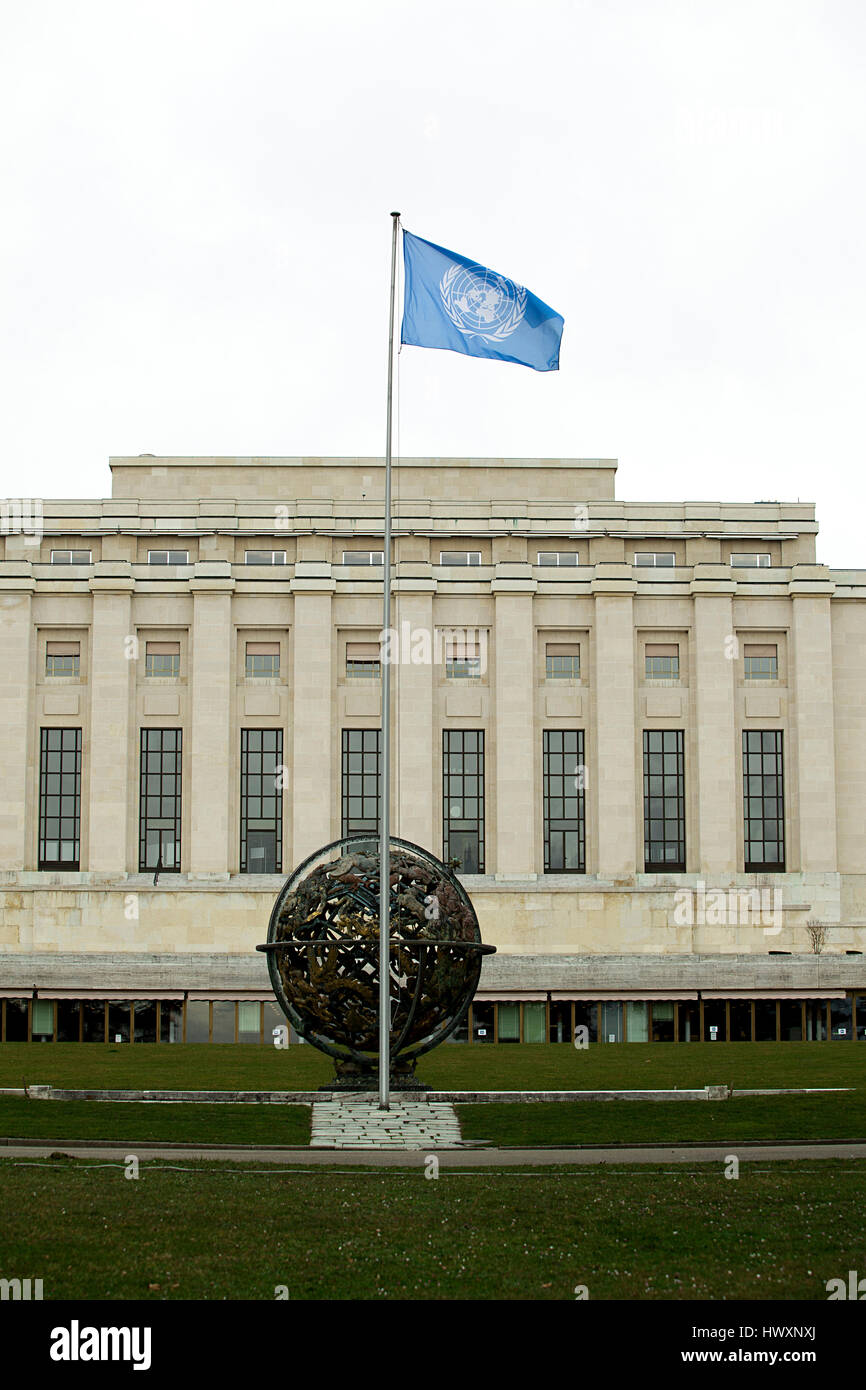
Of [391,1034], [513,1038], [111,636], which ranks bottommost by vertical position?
[513,1038]

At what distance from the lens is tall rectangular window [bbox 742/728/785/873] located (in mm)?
78438

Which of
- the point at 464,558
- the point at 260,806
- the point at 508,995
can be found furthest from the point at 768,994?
the point at 464,558

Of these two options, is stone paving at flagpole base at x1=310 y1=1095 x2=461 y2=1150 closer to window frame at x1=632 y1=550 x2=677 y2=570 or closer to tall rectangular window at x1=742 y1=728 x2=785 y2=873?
tall rectangular window at x1=742 y1=728 x2=785 y2=873

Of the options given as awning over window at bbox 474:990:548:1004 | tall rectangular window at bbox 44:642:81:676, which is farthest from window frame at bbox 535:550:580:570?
awning over window at bbox 474:990:548:1004

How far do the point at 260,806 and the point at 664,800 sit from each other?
1975 centimetres

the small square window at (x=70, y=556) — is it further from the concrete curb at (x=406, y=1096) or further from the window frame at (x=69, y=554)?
the concrete curb at (x=406, y=1096)

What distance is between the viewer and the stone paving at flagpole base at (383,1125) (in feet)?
83.1

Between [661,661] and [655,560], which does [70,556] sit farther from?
[661,661]

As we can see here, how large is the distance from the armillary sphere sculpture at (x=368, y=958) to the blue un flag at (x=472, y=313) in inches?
384

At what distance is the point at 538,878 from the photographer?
76.8m

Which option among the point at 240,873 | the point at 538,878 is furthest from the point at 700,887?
the point at 240,873

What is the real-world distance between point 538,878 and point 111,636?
23.9 meters
